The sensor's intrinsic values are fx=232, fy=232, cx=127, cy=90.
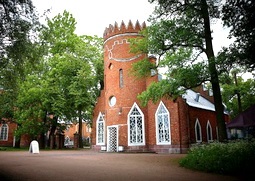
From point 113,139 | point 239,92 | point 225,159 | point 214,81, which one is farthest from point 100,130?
point 225,159

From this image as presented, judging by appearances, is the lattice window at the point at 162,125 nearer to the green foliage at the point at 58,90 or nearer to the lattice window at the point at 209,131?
the lattice window at the point at 209,131

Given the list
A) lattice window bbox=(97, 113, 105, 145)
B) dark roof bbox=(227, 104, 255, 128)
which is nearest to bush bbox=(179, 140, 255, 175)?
dark roof bbox=(227, 104, 255, 128)

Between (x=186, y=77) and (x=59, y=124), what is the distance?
912 inches

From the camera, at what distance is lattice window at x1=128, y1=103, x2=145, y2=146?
21.9 meters

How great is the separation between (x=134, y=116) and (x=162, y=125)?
121 inches

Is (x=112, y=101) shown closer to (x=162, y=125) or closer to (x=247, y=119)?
(x=162, y=125)

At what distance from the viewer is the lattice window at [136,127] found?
2189 cm

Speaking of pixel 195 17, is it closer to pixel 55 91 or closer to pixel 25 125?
pixel 55 91

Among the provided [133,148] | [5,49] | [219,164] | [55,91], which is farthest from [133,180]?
[55,91]

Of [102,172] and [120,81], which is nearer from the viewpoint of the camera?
[102,172]

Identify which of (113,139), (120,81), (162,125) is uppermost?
(120,81)

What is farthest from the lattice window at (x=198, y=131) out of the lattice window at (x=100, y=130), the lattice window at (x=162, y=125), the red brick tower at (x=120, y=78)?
the lattice window at (x=100, y=130)

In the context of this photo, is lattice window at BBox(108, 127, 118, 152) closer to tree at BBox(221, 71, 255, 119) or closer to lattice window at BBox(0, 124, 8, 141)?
tree at BBox(221, 71, 255, 119)

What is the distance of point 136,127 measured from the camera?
72.7 ft
